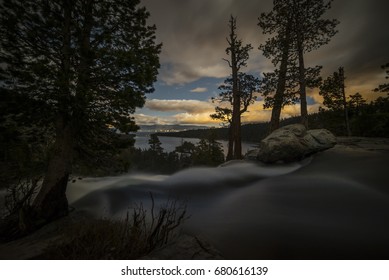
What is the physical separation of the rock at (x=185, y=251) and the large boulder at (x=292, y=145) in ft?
25.8

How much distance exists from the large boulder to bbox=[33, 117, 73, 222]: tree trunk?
30.8 ft

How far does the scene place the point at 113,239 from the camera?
354 cm

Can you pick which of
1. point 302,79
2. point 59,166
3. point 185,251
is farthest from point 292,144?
point 59,166

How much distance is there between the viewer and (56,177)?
18.8 feet

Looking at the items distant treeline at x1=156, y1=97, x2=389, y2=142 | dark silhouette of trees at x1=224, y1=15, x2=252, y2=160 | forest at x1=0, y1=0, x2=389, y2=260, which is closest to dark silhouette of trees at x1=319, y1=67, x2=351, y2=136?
distant treeline at x1=156, y1=97, x2=389, y2=142

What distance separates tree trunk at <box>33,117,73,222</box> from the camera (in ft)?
18.6

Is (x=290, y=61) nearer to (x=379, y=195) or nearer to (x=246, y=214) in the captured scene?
(x=379, y=195)

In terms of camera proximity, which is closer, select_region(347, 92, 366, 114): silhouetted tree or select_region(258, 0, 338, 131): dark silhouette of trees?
select_region(258, 0, 338, 131): dark silhouette of trees

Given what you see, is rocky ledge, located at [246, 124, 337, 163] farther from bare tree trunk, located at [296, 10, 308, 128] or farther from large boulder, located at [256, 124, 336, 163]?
bare tree trunk, located at [296, 10, 308, 128]

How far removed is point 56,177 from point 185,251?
4604mm

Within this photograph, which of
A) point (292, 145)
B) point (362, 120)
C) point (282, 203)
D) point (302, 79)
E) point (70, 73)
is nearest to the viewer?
point (70, 73)

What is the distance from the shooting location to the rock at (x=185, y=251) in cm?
351

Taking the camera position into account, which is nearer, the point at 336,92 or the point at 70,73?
the point at 70,73

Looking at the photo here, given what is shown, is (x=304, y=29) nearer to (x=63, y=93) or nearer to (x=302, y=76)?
(x=302, y=76)
